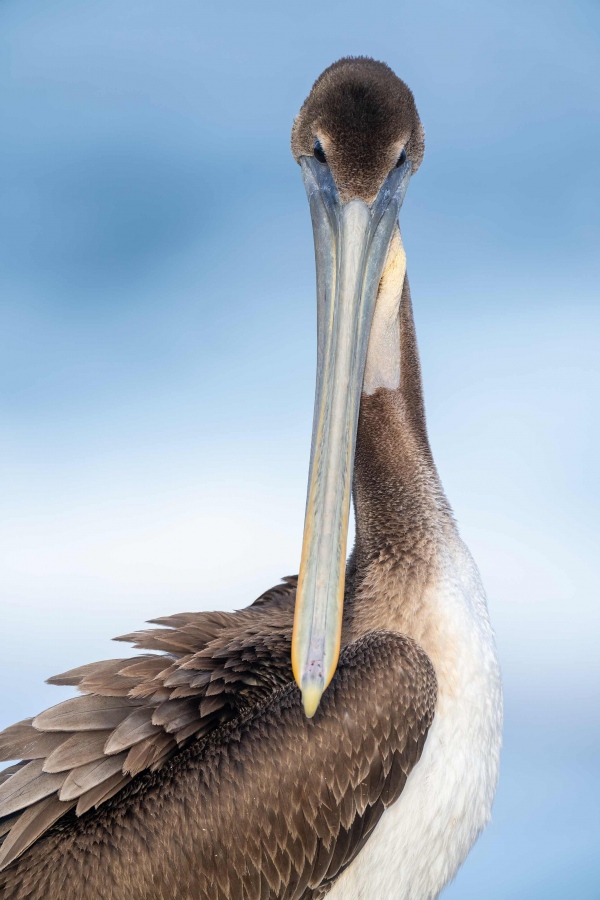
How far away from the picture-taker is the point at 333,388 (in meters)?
2.47

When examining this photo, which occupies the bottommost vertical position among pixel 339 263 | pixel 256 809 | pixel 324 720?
pixel 256 809

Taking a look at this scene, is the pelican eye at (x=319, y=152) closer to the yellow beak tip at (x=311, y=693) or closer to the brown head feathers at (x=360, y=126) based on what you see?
the brown head feathers at (x=360, y=126)

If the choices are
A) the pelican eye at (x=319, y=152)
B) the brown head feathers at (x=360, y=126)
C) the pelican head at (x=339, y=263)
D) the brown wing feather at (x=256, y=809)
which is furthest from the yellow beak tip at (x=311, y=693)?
the pelican eye at (x=319, y=152)

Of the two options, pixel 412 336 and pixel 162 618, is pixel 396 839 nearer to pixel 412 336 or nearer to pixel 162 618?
pixel 162 618

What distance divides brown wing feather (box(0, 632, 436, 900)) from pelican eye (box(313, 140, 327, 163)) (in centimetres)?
146

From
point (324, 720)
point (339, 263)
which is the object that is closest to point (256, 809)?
point (324, 720)

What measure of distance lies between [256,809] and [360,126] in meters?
1.91

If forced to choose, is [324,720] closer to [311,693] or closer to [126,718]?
[311,693]

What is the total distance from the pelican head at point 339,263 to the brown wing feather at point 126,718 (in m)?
0.50

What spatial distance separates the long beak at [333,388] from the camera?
7.42 ft

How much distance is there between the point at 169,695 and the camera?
2.68m

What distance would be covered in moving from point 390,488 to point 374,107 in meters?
1.20

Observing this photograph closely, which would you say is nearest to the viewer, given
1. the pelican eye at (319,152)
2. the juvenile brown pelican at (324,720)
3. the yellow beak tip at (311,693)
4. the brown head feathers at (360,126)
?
the yellow beak tip at (311,693)

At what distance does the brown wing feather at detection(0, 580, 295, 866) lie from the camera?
2.54 metres
